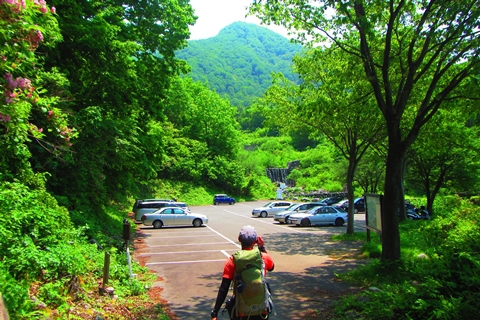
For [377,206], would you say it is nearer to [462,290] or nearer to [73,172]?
[462,290]

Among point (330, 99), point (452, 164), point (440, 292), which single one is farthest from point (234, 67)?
point (440, 292)

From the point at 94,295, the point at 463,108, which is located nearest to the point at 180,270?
the point at 94,295

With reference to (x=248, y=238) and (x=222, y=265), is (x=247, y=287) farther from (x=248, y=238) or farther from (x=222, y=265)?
Result: (x=222, y=265)

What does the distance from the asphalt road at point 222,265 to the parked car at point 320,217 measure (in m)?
4.35

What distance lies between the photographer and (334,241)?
17719 millimetres

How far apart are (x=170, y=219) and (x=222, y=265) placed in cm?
1310

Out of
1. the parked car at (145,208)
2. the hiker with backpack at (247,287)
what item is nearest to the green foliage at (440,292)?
the hiker with backpack at (247,287)

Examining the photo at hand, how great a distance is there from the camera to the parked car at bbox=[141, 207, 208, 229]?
24397 millimetres

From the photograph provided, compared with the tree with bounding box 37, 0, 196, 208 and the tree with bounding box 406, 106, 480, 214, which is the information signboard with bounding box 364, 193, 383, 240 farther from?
the tree with bounding box 406, 106, 480, 214

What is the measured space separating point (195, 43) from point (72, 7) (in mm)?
167566

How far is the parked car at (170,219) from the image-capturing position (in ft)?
80.0

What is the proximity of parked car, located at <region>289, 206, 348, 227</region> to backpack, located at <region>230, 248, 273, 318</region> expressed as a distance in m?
21.4

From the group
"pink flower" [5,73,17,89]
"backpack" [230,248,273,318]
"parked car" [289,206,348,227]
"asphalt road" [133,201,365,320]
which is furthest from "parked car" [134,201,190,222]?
"backpack" [230,248,273,318]

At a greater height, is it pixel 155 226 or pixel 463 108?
pixel 463 108
